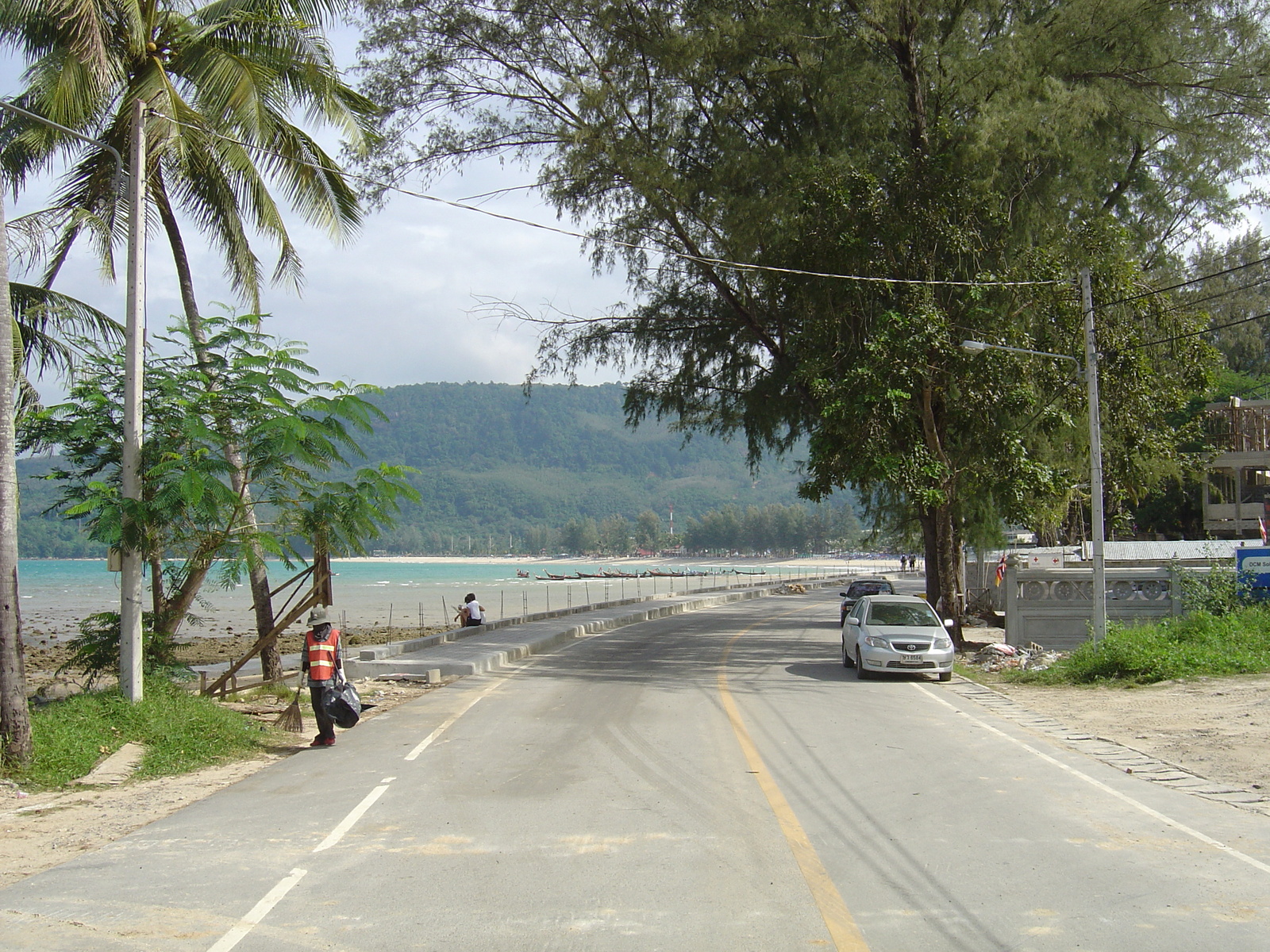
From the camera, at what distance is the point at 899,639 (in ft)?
59.4

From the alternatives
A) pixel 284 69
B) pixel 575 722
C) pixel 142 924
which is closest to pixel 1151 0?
pixel 284 69

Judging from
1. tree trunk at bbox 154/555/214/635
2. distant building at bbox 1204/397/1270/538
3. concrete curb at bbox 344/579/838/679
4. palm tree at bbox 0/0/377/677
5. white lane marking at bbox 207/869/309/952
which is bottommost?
concrete curb at bbox 344/579/838/679

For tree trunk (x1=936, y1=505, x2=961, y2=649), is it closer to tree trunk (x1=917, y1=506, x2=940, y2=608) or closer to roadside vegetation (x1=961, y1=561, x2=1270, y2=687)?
tree trunk (x1=917, y1=506, x2=940, y2=608)

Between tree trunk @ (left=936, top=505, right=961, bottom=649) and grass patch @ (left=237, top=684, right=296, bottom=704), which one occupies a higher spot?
tree trunk @ (left=936, top=505, right=961, bottom=649)

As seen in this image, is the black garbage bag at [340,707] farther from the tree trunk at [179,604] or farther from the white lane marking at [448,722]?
the tree trunk at [179,604]

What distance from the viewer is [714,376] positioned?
1185 inches

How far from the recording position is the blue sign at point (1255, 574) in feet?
64.7

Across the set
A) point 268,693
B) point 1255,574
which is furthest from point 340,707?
point 1255,574

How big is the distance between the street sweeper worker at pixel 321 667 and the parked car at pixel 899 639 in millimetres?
9784

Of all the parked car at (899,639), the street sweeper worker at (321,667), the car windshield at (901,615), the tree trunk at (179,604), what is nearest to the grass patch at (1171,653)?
the parked car at (899,639)

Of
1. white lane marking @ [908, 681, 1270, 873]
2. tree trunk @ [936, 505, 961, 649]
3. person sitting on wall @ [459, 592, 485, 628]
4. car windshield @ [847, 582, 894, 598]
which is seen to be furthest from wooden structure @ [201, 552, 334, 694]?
car windshield @ [847, 582, 894, 598]

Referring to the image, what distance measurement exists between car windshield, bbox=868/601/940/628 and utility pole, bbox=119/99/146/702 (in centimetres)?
1248

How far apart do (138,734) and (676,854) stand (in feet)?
24.0

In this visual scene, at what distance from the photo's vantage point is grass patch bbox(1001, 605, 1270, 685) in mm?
16484
